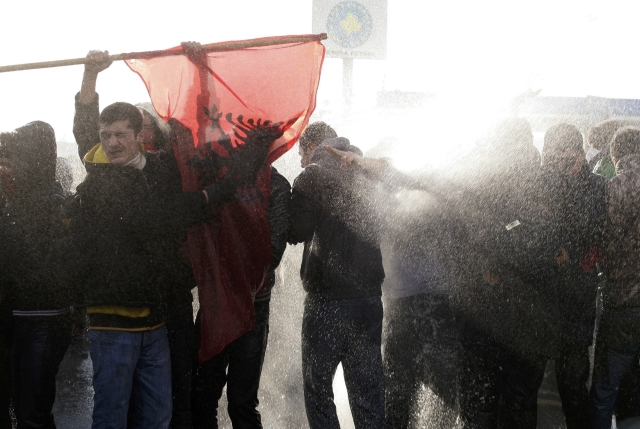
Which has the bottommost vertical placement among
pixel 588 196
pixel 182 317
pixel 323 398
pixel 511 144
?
pixel 323 398

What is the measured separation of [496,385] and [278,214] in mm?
1411

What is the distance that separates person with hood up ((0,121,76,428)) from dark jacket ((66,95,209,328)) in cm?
36

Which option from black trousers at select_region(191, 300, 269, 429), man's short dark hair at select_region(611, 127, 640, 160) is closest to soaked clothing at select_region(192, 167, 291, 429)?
black trousers at select_region(191, 300, 269, 429)

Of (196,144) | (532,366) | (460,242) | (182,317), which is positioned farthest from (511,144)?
(182,317)

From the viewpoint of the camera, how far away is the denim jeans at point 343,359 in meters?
3.42

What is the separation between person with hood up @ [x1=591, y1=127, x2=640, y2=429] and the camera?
3.57 metres

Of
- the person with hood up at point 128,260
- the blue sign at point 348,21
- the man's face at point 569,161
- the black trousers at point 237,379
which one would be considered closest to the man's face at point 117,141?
the person with hood up at point 128,260

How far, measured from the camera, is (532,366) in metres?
3.45

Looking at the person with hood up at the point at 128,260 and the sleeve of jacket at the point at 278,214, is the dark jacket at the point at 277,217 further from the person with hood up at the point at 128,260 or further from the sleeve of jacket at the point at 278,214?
the person with hood up at the point at 128,260

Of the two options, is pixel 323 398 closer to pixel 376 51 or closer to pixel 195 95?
pixel 195 95

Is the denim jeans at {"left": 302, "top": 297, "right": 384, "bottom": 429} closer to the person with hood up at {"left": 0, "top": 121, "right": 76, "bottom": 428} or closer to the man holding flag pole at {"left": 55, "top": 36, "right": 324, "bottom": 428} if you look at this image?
the man holding flag pole at {"left": 55, "top": 36, "right": 324, "bottom": 428}

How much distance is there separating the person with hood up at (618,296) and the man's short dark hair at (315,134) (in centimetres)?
150

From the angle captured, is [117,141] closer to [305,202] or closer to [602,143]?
[305,202]

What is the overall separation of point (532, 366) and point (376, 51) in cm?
2173
